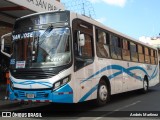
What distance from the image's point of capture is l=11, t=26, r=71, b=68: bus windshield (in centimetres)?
966

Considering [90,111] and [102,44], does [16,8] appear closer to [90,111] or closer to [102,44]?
[102,44]

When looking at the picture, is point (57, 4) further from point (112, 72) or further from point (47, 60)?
point (47, 60)

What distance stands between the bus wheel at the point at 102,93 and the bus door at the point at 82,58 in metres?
0.87

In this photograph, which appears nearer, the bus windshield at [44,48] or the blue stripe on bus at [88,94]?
the bus windshield at [44,48]

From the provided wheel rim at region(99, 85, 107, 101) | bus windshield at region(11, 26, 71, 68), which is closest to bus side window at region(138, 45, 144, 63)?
wheel rim at region(99, 85, 107, 101)

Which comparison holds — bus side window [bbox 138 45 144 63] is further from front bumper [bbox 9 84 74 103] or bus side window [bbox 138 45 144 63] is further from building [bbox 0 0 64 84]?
front bumper [bbox 9 84 74 103]

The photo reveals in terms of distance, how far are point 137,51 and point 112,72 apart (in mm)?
4616

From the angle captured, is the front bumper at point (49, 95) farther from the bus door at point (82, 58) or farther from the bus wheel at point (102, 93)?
the bus wheel at point (102, 93)

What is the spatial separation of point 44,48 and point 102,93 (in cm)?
321

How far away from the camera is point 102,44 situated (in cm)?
1225

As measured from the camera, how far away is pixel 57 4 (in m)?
19.0

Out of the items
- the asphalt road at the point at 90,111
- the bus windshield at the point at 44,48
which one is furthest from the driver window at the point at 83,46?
the asphalt road at the point at 90,111

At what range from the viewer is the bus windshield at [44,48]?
31.7ft

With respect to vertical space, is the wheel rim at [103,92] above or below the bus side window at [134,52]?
below
